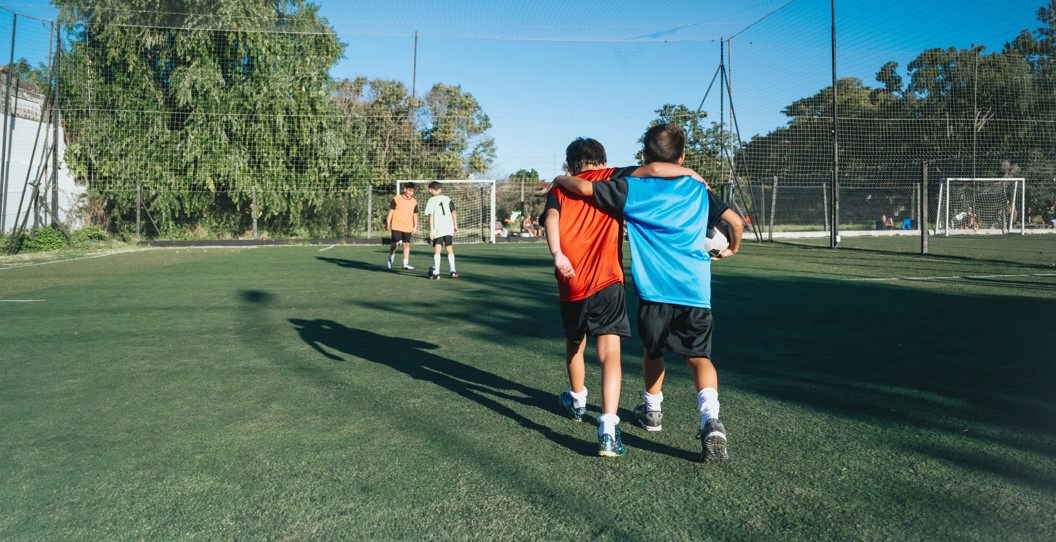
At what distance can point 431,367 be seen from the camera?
5.70 m

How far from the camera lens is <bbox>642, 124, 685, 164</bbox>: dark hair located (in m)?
3.60

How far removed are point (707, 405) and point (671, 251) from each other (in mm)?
734

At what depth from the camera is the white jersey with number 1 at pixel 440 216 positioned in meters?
13.4

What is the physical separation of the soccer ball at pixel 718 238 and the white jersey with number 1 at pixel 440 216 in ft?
32.7

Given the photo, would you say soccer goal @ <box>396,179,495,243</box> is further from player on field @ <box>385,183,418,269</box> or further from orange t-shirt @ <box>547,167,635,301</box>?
orange t-shirt @ <box>547,167,635,301</box>

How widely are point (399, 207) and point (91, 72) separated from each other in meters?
19.4

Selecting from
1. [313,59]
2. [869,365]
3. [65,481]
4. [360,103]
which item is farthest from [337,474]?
[360,103]

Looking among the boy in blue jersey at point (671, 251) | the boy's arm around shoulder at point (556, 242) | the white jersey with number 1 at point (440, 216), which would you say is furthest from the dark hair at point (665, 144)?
the white jersey with number 1 at point (440, 216)

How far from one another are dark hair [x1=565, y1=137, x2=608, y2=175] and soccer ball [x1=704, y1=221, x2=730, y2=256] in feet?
2.52

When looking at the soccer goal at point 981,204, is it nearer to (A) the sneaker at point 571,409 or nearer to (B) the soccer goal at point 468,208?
(B) the soccer goal at point 468,208

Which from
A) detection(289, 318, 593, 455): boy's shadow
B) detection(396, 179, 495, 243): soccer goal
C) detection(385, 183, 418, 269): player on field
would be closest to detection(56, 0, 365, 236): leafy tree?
detection(396, 179, 495, 243): soccer goal

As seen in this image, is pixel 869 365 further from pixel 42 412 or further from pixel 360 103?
pixel 360 103

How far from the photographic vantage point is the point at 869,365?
18.2ft

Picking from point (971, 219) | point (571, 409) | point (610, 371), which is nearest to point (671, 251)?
point (610, 371)
